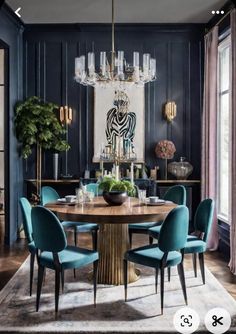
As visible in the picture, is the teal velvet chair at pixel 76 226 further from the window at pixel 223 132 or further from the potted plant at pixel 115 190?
the window at pixel 223 132

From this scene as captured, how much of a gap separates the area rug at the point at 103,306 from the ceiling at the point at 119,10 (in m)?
3.47

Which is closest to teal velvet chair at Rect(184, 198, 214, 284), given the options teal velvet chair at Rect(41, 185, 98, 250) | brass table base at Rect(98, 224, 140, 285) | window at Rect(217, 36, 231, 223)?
brass table base at Rect(98, 224, 140, 285)

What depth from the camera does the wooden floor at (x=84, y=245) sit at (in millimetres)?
4715

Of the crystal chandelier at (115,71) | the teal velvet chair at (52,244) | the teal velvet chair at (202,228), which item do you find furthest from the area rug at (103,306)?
the crystal chandelier at (115,71)

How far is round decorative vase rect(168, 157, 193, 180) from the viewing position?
697cm

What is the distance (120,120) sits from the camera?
282 inches

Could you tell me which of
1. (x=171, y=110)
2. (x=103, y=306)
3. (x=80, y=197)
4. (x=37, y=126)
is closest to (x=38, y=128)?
(x=37, y=126)

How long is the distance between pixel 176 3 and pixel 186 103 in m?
1.64

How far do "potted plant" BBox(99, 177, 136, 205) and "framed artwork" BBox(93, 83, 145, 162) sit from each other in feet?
8.38

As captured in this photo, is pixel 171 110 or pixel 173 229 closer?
pixel 173 229

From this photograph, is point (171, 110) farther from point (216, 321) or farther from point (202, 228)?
point (216, 321)

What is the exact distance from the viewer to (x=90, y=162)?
723cm

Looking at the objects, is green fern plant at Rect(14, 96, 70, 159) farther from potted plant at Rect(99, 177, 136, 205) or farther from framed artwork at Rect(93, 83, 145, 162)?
potted plant at Rect(99, 177, 136, 205)

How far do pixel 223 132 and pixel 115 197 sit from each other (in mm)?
2544
